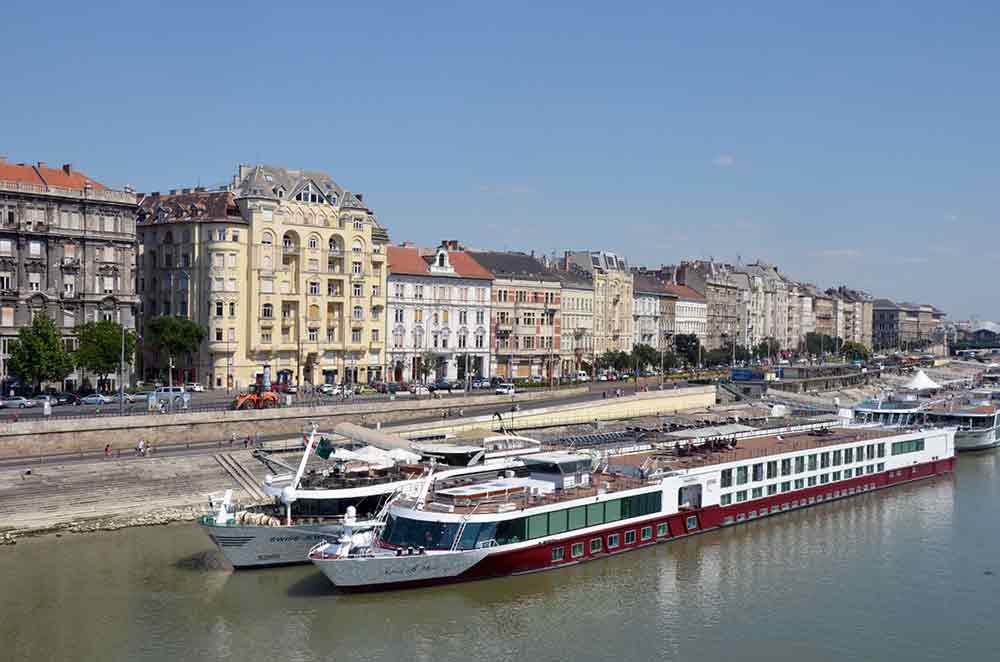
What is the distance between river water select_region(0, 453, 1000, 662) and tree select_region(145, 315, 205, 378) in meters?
31.8

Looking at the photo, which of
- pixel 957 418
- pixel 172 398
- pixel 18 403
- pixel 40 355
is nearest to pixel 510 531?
pixel 172 398

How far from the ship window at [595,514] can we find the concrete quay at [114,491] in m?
15.7

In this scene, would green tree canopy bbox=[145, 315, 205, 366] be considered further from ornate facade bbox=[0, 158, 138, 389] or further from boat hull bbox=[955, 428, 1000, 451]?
boat hull bbox=[955, 428, 1000, 451]

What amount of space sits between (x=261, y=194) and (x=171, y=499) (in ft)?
116

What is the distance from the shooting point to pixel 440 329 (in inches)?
3595

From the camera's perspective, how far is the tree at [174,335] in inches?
2830

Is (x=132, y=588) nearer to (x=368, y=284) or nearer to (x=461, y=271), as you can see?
(x=368, y=284)

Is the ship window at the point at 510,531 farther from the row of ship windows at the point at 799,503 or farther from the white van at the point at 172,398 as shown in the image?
the white van at the point at 172,398

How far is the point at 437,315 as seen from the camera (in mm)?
91000

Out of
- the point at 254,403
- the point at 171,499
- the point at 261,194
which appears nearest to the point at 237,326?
the point at 261,194

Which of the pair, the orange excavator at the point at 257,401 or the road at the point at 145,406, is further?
the orange excavator at the point at 257,401

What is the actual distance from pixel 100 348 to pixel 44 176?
12833 millimetres

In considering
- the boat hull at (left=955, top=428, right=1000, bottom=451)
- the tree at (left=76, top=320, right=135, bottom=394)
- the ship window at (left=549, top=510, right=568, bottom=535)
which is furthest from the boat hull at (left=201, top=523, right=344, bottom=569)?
the boat hull at (left=955, top=428, right=1000, bottom=451)

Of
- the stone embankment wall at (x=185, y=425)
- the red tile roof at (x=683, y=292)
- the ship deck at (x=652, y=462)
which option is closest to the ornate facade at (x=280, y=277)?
the stone embankment wall at (x=185, y=425)
